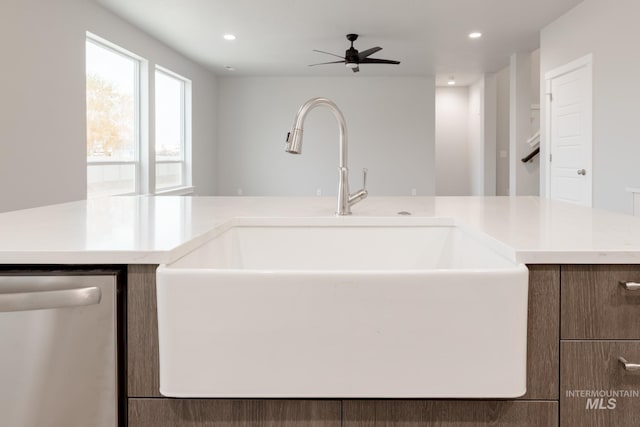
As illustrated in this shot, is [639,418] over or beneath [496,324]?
beneath

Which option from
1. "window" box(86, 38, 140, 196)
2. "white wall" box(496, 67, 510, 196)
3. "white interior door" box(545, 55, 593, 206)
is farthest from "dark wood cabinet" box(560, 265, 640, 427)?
"white wall" box(496, 67, 510, 196)

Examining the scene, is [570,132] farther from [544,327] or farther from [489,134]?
[544,327]

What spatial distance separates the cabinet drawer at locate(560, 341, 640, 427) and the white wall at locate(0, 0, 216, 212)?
417 centimetres

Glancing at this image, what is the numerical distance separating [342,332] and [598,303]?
42 cm

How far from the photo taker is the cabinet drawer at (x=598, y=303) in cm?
90

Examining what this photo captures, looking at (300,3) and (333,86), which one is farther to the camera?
(333,86)

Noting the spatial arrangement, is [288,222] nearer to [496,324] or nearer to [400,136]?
[496,324]

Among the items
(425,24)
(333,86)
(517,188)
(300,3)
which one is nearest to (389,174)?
(333,86)

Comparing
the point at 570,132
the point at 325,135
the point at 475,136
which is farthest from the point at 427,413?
the point at 475,136

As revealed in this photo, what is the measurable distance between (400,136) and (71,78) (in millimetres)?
6203

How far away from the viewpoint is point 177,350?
85 centimetres

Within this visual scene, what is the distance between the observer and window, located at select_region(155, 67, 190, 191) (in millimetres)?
7480

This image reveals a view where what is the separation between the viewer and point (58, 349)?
854 mm

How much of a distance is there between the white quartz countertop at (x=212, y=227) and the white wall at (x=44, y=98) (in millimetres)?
2677
